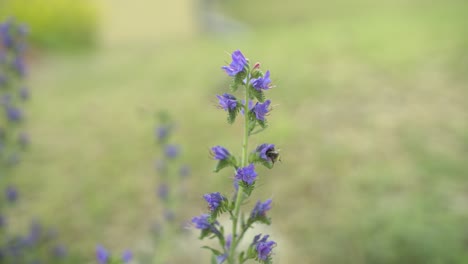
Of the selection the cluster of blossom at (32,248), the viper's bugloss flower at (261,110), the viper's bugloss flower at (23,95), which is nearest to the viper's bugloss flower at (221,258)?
the viper's bugloss flower at (261,110)

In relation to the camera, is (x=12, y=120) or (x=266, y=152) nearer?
(x=266, y=152)

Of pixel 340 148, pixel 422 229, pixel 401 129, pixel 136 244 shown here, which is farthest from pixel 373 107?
pixel 136 244

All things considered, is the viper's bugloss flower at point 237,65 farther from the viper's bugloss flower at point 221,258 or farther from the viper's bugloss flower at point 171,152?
the viper's bugloss flower at point 171,152

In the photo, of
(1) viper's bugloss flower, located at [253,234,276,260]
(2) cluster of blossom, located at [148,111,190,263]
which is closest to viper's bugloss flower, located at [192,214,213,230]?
(1) viper's bugloss flower, located at [253,234,276,260]

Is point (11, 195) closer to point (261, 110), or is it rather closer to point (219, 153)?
point (219, 153)

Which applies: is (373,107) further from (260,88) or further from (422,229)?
(260,88)

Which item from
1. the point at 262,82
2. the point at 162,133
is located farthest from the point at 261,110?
the point at 162,133
